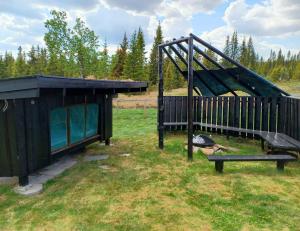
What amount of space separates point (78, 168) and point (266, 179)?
443cm

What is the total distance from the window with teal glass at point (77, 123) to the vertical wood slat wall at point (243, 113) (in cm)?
426

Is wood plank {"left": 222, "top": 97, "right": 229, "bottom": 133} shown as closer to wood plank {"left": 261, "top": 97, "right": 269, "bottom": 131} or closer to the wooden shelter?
the wooden shelter

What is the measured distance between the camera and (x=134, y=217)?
400 cm

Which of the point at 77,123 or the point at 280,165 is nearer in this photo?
the point at 280,165

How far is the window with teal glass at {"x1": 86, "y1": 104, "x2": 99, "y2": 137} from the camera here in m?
7.96

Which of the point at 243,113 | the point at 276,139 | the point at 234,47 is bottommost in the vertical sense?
the point at 276,139

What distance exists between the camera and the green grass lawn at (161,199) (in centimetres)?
Result: 383

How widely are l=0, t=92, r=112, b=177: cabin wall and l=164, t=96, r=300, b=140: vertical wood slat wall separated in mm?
5886

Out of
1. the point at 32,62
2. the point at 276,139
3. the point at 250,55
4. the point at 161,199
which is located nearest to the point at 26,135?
the point at 161,199

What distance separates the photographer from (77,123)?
7.37 metres

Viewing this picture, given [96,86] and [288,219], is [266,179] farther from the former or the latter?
[96,86]

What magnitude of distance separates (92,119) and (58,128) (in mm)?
1878

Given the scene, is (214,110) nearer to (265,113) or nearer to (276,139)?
(265,113)

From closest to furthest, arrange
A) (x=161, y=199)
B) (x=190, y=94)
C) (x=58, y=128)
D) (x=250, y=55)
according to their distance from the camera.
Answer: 1. (x=161, y=199)
2. (x=58, y=128)
3. (x=190, y=94)
4. (x=250, y=55)
